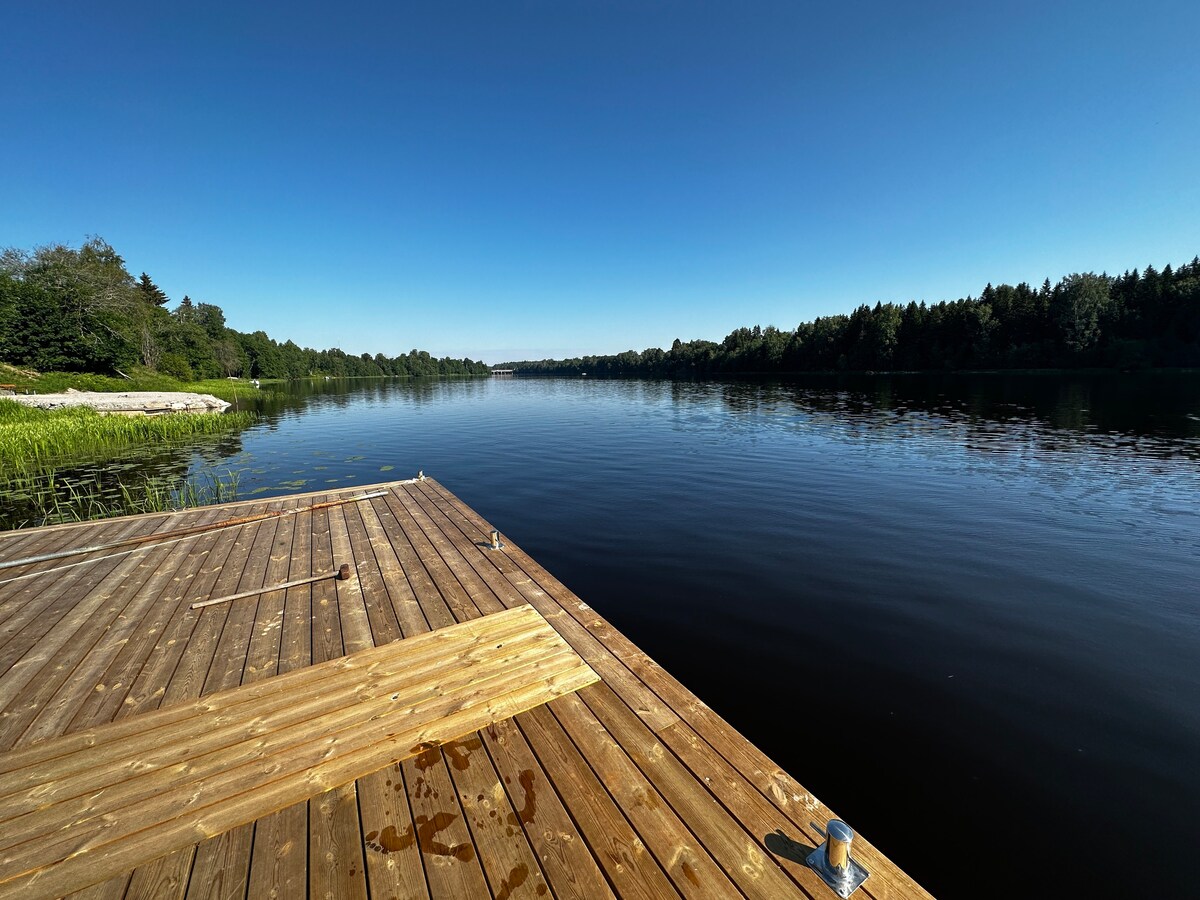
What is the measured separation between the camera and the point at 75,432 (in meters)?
20.0

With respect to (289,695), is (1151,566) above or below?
below

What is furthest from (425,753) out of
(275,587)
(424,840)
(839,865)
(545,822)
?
(275,587)

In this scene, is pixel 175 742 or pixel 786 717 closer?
pixel 175 742

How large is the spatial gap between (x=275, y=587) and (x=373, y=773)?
153 inches

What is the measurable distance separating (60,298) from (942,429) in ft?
270

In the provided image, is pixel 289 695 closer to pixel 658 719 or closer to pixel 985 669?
pixel 658 719

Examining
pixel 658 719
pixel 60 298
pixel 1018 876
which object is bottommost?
pixel 1018 876

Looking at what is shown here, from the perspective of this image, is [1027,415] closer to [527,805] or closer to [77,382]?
[527,805]

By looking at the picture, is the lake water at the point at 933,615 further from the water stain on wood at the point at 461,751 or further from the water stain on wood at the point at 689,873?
the water stain on wood at the point at 461,751

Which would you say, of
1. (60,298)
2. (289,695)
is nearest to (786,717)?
(289,695)

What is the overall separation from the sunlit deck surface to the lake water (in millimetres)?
866

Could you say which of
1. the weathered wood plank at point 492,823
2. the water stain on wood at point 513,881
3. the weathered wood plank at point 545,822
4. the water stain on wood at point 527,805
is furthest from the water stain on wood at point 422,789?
the water stain on wood at point 513,881

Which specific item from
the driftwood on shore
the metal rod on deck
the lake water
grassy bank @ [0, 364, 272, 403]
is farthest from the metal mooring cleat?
grassy bank @ [0, 364, 272, 403]

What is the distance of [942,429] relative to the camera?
23.0m
